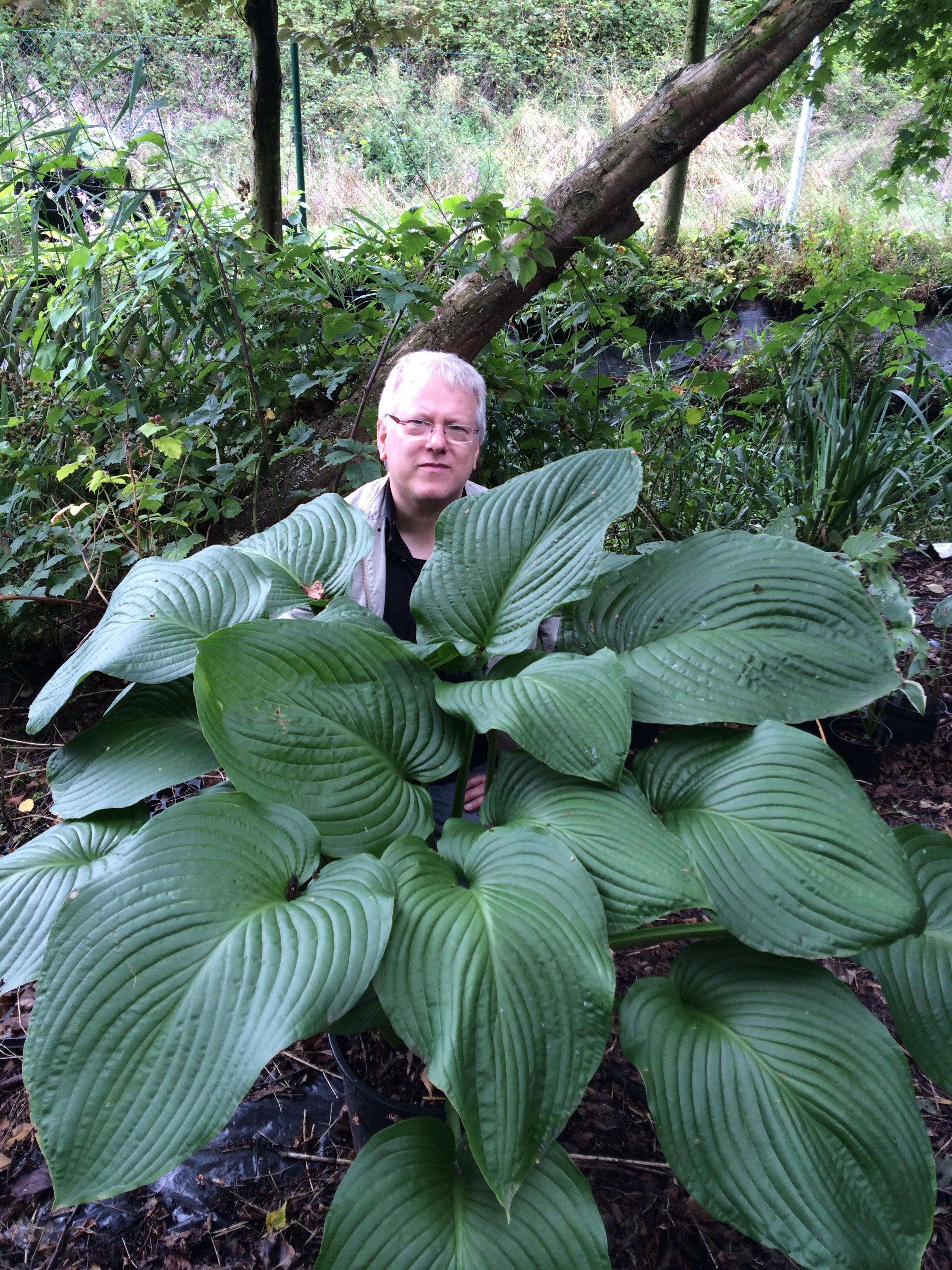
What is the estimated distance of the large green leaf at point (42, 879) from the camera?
98cm

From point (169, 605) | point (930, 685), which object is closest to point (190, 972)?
point (169, 605)

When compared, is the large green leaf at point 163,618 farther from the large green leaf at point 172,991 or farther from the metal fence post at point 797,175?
the metal fence post at point 797,175

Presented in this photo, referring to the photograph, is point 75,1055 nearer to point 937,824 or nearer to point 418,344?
point 937,824

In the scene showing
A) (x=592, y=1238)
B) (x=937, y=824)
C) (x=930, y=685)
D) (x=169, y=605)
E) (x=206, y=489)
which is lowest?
(x=937, y=824)

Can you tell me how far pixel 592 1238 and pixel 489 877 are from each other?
0.39 meters

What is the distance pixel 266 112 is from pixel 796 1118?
10.7ft

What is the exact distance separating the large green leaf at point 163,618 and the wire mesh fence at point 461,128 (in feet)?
16.4

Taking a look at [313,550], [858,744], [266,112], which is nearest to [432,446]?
[313,550]

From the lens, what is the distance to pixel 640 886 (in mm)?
896

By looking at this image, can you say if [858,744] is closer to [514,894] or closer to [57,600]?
[514,894]

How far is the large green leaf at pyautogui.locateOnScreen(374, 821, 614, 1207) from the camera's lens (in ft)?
2.54

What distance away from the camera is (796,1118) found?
2.92 ft

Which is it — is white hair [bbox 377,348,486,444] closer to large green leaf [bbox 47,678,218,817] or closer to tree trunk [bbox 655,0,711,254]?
large green leaf [bbox 47,678,218,817]

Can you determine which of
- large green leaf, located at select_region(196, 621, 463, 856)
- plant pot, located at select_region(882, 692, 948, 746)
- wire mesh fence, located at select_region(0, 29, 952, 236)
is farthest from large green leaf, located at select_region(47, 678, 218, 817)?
wire mesh fence, located at select_region(0, 29, 952, 236)
